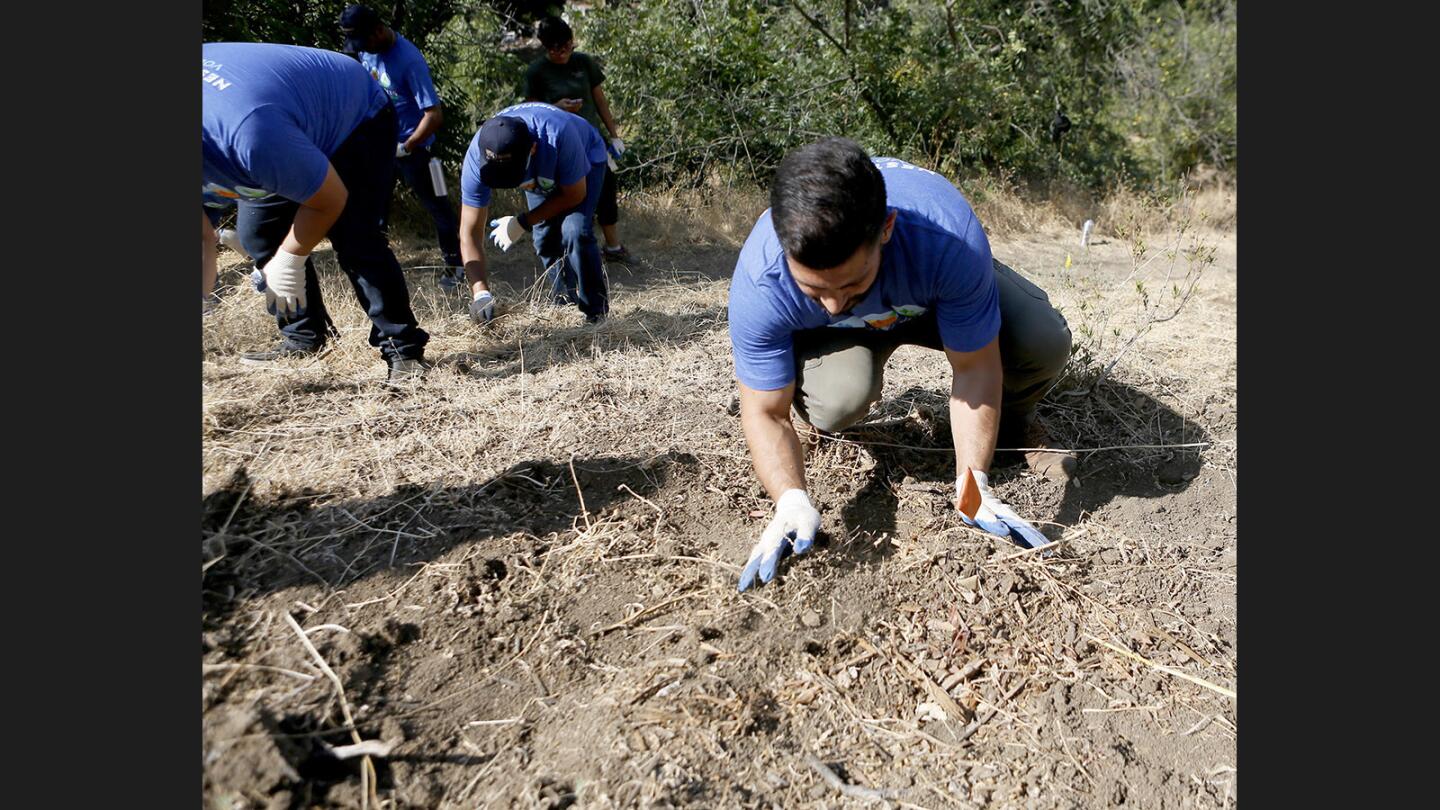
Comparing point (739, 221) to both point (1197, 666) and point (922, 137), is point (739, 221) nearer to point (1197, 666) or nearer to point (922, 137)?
point (922, 137)

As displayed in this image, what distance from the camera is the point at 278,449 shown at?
276cm

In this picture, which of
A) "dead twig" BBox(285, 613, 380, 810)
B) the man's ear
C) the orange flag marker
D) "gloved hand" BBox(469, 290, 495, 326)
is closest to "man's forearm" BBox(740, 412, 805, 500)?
the orange flag marker

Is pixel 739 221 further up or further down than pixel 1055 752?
further down

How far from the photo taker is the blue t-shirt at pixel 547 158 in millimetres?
3813

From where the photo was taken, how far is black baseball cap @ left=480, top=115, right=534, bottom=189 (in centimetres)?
350

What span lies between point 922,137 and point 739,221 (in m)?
2.43

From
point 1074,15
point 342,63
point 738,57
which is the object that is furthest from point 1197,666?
point 1074,15

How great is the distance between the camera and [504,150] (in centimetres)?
349

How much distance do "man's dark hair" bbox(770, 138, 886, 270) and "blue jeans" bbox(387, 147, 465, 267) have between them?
10.4 feet

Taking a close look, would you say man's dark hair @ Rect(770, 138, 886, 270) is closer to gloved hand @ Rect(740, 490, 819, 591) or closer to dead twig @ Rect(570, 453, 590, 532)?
gloved hand @ Rect(740, 490, 819, 591)

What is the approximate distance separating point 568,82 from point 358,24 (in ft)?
4.78

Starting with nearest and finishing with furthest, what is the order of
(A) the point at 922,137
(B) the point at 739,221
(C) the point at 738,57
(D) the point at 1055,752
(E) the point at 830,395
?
(D) the point at 1055,752, (E) the point at 830,395, (B) the point at 739,221, (C) the point at 738,57, (A) the point at 922,137

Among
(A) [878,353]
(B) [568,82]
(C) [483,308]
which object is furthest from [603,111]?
(A) [878,353]

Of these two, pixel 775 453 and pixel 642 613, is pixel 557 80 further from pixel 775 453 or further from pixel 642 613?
pixel 642 613
